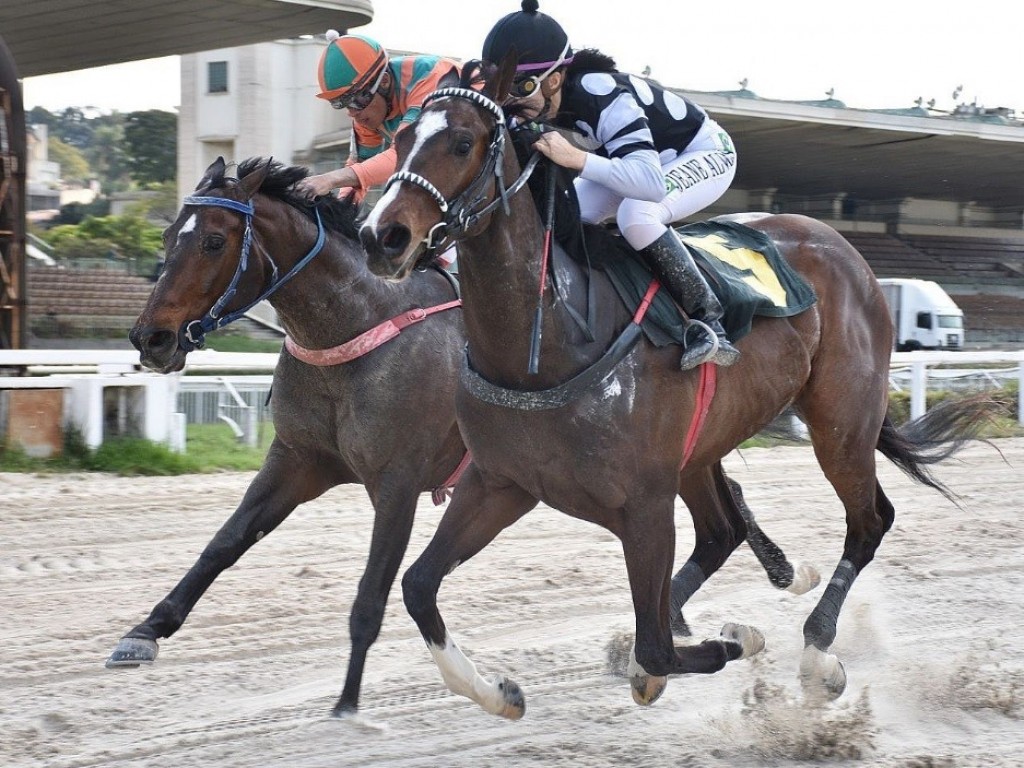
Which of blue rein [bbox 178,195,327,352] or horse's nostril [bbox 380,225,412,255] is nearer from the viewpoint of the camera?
horse's nostril [bbox 380,225,412,255]

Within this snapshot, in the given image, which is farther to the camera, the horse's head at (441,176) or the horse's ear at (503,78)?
the horse's ear at (503,78)

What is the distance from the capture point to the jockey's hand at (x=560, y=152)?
10.9ft

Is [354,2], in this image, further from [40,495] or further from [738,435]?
[738,435]

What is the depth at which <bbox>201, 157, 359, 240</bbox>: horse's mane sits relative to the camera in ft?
13.4

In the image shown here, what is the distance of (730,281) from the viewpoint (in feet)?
12.9

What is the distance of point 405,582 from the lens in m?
3.59

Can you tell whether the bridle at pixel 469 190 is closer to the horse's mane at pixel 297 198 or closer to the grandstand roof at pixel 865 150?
the horse's mane at pixel 297 198

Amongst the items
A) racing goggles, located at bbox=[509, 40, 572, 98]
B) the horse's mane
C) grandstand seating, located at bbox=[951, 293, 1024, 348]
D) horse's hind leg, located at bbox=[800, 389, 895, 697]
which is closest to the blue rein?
the horse's mane

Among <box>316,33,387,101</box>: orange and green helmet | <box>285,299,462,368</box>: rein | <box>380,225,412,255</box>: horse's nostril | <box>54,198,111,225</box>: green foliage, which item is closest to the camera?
<box>380,225,412,255</box>: horse's nostril

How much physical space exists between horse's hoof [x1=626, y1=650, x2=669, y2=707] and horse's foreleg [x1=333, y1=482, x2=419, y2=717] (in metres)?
0.79

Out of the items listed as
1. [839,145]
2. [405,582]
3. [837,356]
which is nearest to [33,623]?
[405,582]

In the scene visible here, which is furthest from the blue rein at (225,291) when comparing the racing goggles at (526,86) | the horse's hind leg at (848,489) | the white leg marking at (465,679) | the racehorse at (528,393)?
the horse's hind leg at (848,489)

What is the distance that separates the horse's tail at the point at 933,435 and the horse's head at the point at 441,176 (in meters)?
2.60

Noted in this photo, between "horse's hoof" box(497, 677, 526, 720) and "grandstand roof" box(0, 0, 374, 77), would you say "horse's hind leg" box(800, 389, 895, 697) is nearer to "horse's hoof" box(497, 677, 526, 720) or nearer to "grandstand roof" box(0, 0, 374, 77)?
"horse's hoof" box(497, 677, 526, 720)
